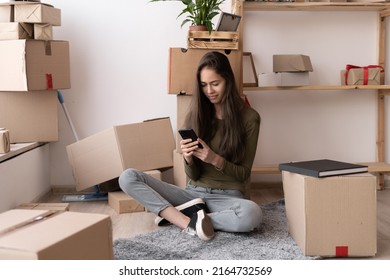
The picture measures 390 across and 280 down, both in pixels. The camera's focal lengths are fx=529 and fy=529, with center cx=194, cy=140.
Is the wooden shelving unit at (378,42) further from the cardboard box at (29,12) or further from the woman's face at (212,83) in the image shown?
the cardboard box at (29,12)

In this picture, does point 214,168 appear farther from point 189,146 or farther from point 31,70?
point 31,70

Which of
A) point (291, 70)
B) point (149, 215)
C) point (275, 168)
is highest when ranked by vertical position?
point (291, 70)

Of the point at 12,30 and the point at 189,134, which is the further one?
the point at 12,30

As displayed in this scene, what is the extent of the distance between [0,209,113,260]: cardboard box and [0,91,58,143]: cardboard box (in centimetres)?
161

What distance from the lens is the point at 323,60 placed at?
3459mm

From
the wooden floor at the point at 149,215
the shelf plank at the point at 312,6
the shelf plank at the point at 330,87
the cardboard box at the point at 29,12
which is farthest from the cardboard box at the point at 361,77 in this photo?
the cardboard box at the point at 29,12

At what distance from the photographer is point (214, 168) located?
2.45 m

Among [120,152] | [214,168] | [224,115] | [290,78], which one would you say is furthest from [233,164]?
[290,78]

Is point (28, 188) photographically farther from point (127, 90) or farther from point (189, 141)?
point (189, 141)

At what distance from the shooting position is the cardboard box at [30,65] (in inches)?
115

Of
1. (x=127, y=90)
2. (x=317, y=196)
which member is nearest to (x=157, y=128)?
(x=127, y=90)

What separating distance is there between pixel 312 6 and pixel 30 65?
1.70 meters

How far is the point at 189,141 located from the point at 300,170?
1.63 ft

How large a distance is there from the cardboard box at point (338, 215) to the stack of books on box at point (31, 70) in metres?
1.69
